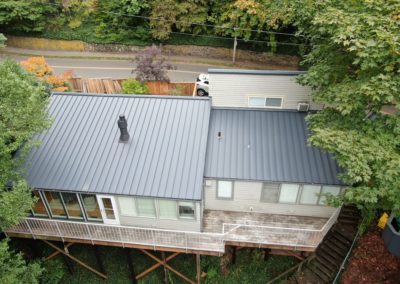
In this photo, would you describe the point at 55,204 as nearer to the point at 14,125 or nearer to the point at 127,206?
the point at 127,206

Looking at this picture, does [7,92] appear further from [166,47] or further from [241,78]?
[166,47]

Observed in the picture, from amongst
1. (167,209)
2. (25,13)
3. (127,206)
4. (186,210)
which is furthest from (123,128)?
(25,13)

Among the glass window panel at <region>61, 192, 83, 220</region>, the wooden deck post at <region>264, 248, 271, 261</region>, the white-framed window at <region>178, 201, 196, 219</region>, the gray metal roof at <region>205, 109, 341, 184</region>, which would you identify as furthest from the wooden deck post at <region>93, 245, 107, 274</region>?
the wooden deck post at <region>264, 248, 271, 261</region>

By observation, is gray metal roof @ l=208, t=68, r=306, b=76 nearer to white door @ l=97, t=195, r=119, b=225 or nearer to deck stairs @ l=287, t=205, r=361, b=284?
deck stairs @ l=287, t=205, r=361, b=284

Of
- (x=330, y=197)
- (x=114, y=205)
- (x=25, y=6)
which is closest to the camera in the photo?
(x=330, y=197)

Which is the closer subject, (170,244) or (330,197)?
(330,197)

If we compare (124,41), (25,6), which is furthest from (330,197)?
(25,6)

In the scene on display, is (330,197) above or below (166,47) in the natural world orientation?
above

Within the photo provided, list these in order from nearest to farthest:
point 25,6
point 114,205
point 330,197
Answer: point 330,197 → point 114,205 → point 25,6
